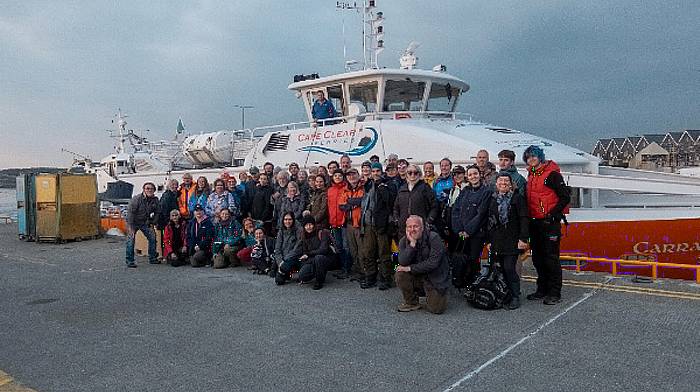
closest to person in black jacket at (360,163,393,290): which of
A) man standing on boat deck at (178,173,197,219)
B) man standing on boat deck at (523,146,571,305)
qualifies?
man standing on boat deck at (523,146,571,305)

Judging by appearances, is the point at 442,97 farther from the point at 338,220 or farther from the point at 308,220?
the point at 308,220

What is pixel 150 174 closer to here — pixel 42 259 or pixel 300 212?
pixel 42 259

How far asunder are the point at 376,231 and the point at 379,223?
0.13 metres

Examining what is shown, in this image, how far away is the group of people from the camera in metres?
5.14

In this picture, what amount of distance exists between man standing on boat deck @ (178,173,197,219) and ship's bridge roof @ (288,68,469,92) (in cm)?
441

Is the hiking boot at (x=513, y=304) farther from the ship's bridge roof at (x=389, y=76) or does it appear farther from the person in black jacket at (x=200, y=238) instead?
the ship's bridge roof at (x=389, y=76)

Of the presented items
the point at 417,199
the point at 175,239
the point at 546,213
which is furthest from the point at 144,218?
the point at 546,213

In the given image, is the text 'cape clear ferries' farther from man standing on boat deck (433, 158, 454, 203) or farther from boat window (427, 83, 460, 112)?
man standing on boat deck (433, 158, 454, 203)

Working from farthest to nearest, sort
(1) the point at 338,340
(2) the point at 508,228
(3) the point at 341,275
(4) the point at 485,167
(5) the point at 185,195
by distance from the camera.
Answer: (5) the point at 185,195
(3) the point at 341,275
(4) the point at 485,167
(2) the point at 508,228
(1) the point at 338,340

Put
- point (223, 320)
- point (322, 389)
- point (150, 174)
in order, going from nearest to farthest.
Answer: point (322, 389) < point (223, 320) < point (150, 174)

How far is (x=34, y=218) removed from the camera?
12398 mm

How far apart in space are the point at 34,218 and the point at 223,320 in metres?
9.84

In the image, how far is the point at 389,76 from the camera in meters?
11.1

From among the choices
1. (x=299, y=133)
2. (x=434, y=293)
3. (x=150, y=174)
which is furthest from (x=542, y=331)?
(x=150, y=174)
